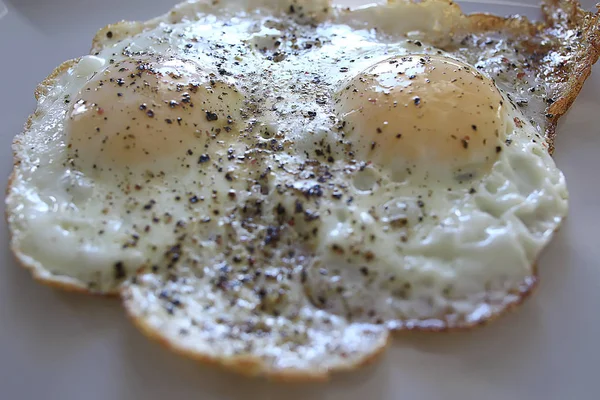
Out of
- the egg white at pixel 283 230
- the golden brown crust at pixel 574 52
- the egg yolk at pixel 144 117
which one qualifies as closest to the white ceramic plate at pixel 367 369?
the egg white at pixel 283 230

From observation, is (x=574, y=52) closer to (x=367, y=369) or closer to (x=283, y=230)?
(x=283, y=230)

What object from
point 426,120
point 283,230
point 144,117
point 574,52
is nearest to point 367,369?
point 283,230

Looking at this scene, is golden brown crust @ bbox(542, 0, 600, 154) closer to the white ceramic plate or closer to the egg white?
the egg white

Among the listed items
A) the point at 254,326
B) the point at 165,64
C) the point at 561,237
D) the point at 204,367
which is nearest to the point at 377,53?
the point at 165,64

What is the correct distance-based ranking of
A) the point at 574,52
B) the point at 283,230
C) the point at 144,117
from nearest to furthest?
the point at 283,230, the point at 144,117, the point at 574,52

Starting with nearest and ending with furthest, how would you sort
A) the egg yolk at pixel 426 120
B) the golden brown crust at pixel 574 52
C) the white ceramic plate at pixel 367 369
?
the white ceramic plate at pixel 367 369
the egg yolk at pixel 426 120
the golden brown crust at pixel 574 52

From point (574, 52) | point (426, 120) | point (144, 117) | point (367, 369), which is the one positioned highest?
point (144, 117)

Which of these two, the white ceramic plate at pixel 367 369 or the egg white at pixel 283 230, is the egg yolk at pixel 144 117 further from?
the white ceramic plate at pixel 367 369
